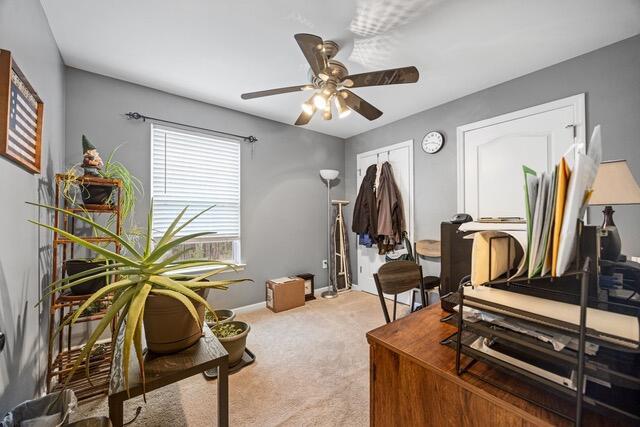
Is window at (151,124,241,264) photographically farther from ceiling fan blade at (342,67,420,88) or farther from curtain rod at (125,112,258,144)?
ceiling fan blade at (342,67,420,88)

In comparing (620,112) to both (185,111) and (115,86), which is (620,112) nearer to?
(185,111)

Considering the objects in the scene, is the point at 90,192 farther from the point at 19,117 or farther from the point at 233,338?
the point at 233,338

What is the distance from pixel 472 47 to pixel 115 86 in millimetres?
3042

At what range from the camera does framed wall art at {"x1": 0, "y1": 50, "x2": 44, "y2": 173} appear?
3.22 feet

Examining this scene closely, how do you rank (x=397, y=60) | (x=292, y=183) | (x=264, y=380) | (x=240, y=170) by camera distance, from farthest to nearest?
(x=292, y=183) < (x=240, y=170) < (x=397, y=60) < (x=264, y=380)

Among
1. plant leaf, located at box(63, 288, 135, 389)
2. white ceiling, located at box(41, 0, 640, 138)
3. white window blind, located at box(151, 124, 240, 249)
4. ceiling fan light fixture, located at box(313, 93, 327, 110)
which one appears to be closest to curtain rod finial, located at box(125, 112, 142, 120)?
white window blind, located at box(151, 124, 240, 249)

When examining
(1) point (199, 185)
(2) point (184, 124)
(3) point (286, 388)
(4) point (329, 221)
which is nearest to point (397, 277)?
(3) point (286, 388)

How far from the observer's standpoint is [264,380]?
1.73 metres

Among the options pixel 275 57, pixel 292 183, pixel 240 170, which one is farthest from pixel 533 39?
pixel 240 170

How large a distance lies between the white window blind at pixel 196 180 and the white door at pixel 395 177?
184cm

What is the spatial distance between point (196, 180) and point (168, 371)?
2.23 meters

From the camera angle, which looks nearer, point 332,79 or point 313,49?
point 313,49

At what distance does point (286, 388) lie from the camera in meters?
1.66

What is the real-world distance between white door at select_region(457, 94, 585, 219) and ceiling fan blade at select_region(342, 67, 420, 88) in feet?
4.41
